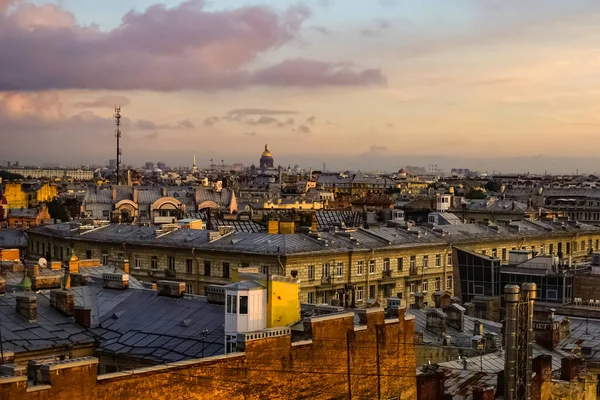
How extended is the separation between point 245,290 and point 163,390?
3726mm

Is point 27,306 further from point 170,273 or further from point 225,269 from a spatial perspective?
point 170,273

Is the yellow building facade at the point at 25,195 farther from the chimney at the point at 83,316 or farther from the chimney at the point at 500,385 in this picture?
the chimney at the point at 500,385

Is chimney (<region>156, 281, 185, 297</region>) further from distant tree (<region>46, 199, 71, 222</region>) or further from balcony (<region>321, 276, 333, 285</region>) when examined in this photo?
distant tree (<region>46, 199, 71, 222</region>)

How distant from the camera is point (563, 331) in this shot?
120 feet

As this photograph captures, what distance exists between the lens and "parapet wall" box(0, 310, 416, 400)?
18.0 meters

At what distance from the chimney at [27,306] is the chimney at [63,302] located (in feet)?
2.90

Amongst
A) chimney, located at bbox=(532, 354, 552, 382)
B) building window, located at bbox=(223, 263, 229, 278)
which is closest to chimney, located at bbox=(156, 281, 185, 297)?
chimney, located at bbox=(532, 354, 552, 382)

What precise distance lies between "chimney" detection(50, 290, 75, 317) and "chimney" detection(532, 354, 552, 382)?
12.4 m

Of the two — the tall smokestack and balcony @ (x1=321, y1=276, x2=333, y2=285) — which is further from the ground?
the tall smokestack

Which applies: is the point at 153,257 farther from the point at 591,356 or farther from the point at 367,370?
the point at 367,370

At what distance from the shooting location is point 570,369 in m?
28.6

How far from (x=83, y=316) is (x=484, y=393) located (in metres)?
10.6

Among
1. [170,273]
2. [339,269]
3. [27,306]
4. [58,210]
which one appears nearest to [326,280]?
[339,269]

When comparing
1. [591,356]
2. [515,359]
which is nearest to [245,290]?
[515,359]
